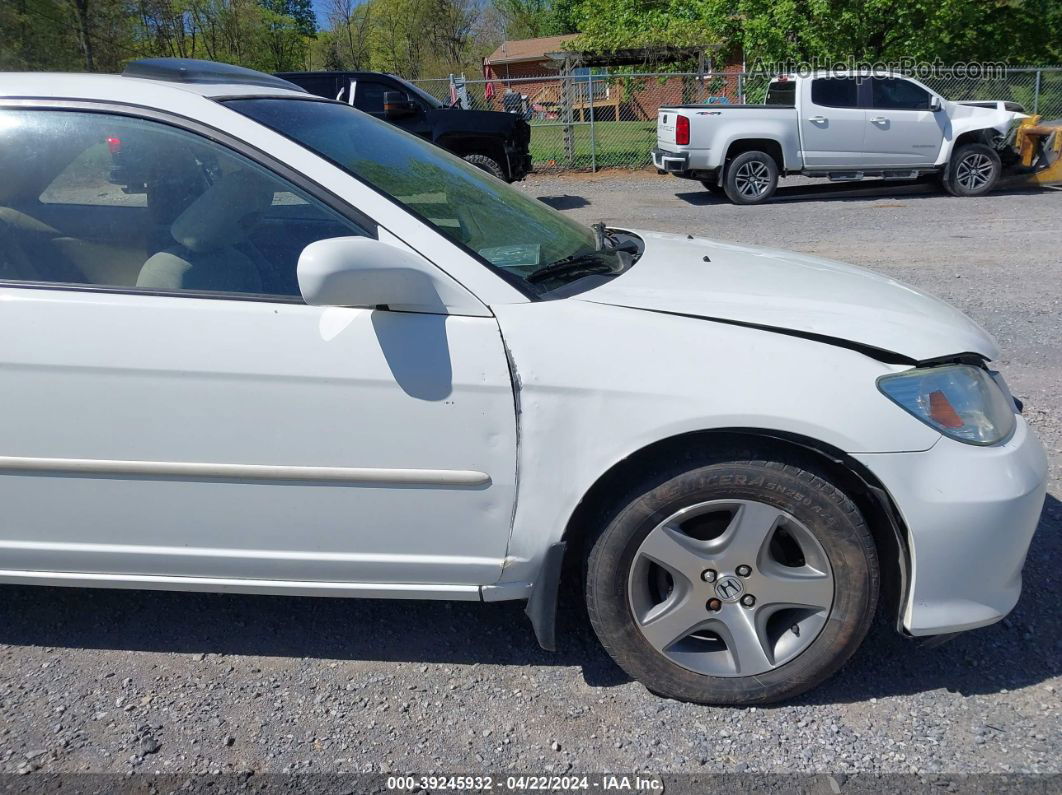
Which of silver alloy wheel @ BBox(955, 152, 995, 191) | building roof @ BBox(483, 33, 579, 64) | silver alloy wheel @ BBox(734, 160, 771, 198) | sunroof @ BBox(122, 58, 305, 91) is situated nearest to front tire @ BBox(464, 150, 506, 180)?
silver alloy wheel @ BBox(734, 160, 771, 198)

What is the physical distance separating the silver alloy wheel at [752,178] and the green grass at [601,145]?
15.5 feet

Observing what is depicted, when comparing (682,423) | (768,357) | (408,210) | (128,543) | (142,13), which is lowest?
(128,543)

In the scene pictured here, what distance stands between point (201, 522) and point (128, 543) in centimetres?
25

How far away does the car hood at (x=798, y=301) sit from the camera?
255 cm

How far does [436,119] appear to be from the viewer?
1324cm

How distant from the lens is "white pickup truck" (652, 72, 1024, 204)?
1387 centimetres

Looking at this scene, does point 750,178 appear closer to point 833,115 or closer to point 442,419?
point 833,115

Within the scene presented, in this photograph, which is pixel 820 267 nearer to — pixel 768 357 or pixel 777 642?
pixel 768 357

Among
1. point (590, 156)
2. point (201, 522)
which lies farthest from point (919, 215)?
point (201, 522)

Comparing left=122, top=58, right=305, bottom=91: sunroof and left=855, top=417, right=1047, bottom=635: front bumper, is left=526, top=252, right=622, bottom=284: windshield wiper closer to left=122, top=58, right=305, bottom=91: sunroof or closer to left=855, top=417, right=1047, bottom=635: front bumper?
left=855, top=417, right=1047, bottom=635: front bumper

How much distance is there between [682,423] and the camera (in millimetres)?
2430

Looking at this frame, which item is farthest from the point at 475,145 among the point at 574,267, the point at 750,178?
the point at 574,267

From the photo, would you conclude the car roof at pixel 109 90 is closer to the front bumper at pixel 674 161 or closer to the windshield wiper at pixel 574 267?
the windshield wiper at pixel 574 267

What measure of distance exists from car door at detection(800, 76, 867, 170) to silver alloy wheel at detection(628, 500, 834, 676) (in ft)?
42.2
